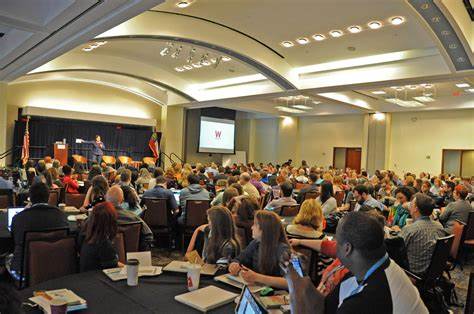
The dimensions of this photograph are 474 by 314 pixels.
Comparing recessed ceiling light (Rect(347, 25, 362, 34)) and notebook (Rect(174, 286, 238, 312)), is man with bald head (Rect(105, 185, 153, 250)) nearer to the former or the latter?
notebook (Rect(174, 286, 238, 312))

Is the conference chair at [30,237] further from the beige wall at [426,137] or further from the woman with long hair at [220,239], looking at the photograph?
the beige wall at [426,137]

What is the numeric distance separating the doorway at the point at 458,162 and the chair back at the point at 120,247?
1540 centimetres

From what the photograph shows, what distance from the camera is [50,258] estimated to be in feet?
9.44

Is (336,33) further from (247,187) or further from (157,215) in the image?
(157,215)

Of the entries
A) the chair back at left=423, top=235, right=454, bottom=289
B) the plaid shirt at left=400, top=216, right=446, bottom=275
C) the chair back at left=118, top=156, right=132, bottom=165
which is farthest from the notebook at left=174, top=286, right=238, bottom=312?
the chair back at left=118, top=156, right=132, bottom=165

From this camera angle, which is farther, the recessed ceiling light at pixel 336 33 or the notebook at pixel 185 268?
the recessed ceiling light at pixel 336 33

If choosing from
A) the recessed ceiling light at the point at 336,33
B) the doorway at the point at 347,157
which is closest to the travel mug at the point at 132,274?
the recessed ceiling light at the point at 336,33

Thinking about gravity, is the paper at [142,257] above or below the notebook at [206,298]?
above

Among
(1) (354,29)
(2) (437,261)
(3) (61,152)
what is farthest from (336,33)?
(3) (61,152)

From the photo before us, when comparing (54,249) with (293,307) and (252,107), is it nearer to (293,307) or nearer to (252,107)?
(293,307)

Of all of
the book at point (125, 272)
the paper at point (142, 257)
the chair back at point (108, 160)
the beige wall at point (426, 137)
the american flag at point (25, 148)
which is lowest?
Answer: the book at point (125, 272)

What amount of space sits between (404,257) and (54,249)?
2.78 metres

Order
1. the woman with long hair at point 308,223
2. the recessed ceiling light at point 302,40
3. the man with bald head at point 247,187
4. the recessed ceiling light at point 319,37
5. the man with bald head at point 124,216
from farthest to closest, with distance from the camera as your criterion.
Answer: the recessed ceiling light at point 302,40
the recessed ceiling light at point 319,37
the man with bald head at point 247,187
the man with bald head at point 124,216
the woman with long hair at point 308,223

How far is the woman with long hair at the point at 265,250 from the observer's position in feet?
8.49
